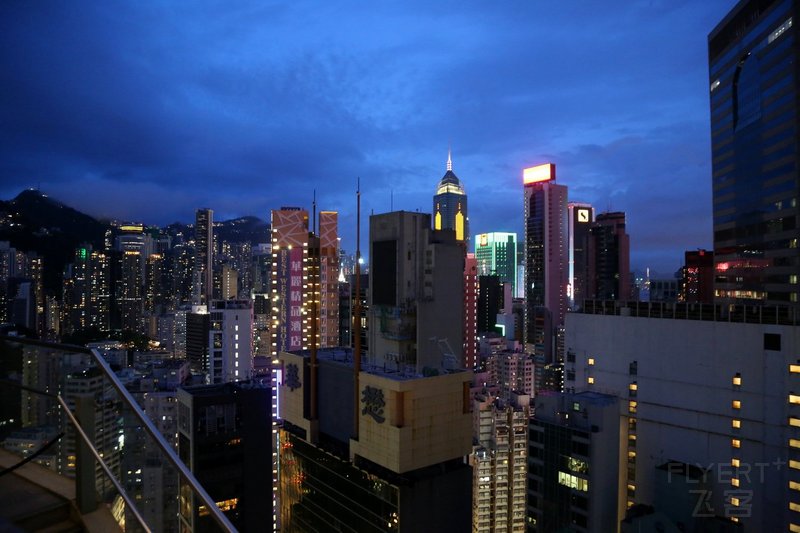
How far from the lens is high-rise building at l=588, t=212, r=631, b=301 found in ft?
290

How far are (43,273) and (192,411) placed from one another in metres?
55.1

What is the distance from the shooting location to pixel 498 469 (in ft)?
122

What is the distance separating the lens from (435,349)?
22.2m

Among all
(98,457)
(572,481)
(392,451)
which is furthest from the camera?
(572,481)

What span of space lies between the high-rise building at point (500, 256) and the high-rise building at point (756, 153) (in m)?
109

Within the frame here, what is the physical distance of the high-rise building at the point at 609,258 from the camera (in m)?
88.2

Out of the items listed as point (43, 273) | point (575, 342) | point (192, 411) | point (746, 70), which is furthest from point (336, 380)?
point (43, 273)

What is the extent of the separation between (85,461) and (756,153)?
35.8 meters

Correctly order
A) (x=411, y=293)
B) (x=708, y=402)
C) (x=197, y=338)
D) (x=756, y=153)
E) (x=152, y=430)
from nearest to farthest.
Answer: (x=152, y=430)
(x=708, y=402)
(x=411, y=293)
(x=756, y=153)
(x=197, y=338)

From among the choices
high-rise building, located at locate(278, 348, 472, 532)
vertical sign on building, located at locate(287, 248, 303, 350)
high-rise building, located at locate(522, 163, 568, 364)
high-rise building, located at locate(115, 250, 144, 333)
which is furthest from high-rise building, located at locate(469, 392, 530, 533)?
high-rise building, located at locate(115, 250, 144, 333)

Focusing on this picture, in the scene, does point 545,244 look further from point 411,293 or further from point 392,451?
point 392,451

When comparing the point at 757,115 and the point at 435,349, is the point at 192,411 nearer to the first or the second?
the point at 435,349

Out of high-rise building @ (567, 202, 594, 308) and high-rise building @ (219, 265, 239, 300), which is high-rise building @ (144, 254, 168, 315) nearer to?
high-rise building @ (219, 265, 239, 300)

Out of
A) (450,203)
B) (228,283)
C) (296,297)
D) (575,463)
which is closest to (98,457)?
(575,463)
